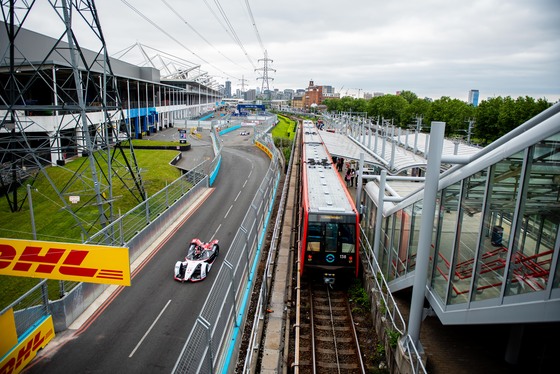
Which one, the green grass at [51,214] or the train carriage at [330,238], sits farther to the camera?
the green grass at [51,214]

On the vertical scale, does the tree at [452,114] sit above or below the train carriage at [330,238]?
above

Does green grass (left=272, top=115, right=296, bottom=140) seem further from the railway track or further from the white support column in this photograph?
the white support column

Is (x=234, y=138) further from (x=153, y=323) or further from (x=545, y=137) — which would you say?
(x=545, y=137)

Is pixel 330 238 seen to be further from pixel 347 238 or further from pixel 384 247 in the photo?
Result: pixel 384 247

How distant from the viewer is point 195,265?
47.8 feet

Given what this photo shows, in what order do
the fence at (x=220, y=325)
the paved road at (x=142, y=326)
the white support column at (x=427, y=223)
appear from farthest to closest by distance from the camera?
the paved road at (x=142, y=326)
the fence at (x=220, y=325)
the white support column at (x=427, y=223)

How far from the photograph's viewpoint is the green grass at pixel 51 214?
1538 cm

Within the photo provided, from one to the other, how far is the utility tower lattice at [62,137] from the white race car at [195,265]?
3.72 m

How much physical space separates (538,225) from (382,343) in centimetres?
594

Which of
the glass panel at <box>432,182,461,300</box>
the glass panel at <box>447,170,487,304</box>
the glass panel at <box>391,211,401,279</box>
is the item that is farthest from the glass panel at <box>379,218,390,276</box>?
the glass panel at <box>447,170,487,304</box>

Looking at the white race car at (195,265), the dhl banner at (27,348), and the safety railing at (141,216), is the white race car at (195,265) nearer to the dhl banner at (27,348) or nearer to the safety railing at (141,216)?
the safety railing at (141,216)

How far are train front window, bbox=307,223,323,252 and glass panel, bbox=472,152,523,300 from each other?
6.58 meters

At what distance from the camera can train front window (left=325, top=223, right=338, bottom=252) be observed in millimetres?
12945

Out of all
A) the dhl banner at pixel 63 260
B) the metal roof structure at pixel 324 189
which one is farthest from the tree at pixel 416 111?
the dhl banner at pixel 63 260
